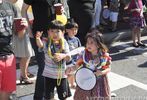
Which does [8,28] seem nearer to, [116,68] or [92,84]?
[92,84]

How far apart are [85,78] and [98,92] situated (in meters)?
0.25

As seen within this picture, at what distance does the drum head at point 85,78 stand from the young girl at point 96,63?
0.08 meters

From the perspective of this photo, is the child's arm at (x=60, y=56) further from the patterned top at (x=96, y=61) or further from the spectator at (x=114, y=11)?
the spectator at (x=114, y=11)

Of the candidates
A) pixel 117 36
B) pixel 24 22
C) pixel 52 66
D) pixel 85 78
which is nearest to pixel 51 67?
pixel 52 66

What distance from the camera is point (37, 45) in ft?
15.1

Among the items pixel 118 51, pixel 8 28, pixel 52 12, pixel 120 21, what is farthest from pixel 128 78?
pixel 120 21

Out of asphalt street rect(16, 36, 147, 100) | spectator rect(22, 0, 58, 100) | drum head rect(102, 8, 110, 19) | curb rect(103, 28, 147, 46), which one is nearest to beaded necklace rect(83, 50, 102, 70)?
spectator rect(22, 0, 58, 100)

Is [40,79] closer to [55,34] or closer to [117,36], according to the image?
[55,34]

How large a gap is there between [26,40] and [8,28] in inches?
56.4

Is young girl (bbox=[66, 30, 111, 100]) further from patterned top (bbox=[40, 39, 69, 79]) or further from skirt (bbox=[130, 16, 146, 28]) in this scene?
skirt (bbox=[130, 16, 146, 28])

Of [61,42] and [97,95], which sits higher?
[61,42]

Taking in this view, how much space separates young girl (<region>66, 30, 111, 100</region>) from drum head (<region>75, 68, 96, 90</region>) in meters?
0.08

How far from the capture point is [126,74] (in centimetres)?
640

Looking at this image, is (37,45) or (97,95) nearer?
(97,95)
